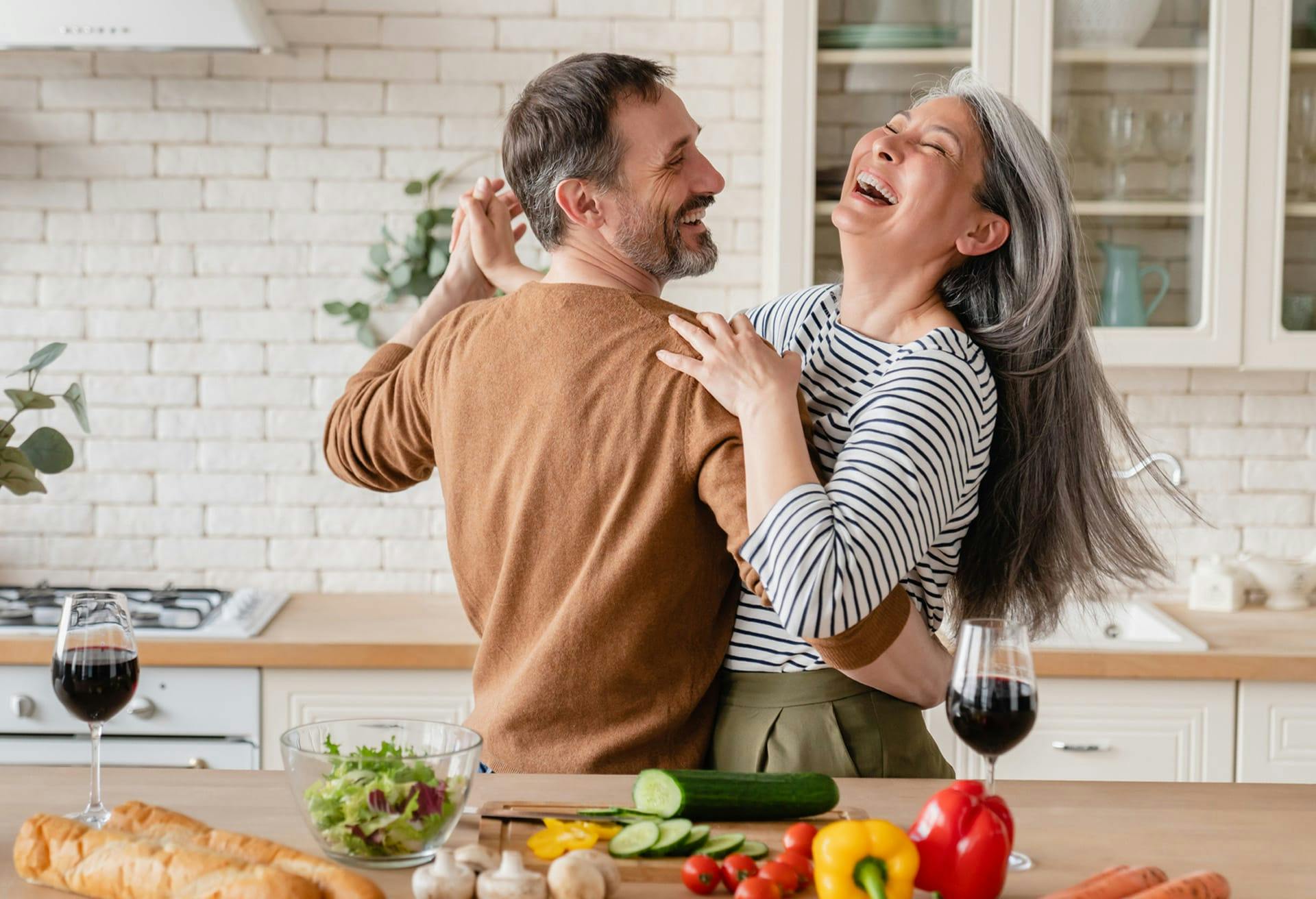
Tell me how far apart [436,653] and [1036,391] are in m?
1.49

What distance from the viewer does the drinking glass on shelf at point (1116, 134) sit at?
293 cm

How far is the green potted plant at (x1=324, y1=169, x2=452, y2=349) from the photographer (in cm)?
322

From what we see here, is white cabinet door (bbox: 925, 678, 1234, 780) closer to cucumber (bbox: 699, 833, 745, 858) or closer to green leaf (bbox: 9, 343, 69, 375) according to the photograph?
cucumber (bbox: 699, 833, 745, 858)

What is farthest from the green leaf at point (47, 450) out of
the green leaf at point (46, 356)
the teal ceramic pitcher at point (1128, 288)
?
the teal ceramic pitcher at point (1128, 288)

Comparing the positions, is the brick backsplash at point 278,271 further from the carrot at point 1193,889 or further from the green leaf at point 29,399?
the carrot at point 1193,889

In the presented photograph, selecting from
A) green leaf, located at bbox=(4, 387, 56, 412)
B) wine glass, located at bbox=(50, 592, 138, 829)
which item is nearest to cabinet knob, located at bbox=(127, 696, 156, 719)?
green leaf, located at bbox=(4, 387, 56, 412)

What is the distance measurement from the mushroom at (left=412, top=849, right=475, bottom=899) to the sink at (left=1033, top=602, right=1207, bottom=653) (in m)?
1.72

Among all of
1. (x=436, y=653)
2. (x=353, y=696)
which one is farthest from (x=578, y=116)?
(x=353, y=696)

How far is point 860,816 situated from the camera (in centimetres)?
131

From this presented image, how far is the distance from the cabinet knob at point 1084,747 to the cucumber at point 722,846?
1.70 m

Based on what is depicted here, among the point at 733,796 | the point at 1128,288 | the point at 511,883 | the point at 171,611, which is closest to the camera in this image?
the point at 511,883

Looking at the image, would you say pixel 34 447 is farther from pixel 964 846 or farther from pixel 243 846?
pixel 964 846

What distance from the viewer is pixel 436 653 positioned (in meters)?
2.73

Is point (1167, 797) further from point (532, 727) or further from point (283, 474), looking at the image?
point (283, 474)
